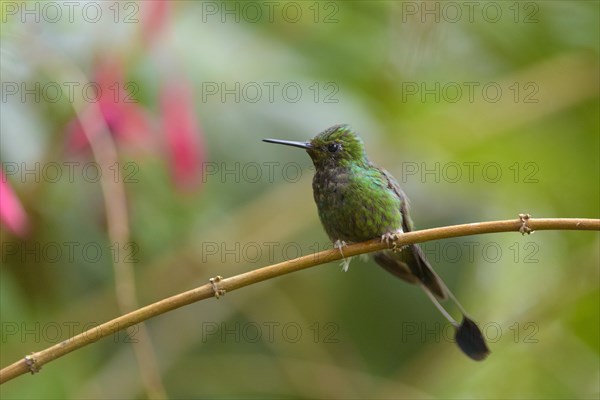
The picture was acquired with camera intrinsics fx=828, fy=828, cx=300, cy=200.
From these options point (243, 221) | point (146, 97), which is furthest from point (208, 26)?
point (243, 221)

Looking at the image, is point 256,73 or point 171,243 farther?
point 256,73

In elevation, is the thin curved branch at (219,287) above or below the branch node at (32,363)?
above

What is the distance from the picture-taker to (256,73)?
12.9 ft

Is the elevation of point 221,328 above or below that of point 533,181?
below

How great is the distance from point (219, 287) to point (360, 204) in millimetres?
1168

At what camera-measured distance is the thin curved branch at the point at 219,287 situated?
1793mm

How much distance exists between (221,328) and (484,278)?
1.24 m

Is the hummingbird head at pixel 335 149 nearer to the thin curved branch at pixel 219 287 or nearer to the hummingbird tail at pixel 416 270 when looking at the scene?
the hummingbird tail at pixel 416 270

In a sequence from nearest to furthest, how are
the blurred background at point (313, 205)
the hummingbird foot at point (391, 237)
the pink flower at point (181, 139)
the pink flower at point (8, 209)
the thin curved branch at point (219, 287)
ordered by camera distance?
1. the thin curved branch at point (219, 287)
2. the pink flower at point (8, 209)
3. the hummingbird foot at point (391, 237)
4. the pink flower at point (181, 139)
5. the blurred background at point (313, 205)

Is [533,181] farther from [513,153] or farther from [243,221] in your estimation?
[243,221]

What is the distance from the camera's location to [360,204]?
9.90 feet

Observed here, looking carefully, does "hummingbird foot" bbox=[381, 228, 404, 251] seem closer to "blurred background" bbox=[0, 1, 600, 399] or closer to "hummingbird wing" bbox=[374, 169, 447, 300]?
"hummingbird wing" bbox=[374, 169, 447, 300]

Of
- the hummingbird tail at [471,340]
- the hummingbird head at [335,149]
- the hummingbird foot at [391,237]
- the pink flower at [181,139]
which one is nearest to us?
the hummingbird foot at [391,237]

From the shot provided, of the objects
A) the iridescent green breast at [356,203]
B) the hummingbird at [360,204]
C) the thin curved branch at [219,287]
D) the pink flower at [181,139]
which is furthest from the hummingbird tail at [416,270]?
the thin curved branch at [219,287]
